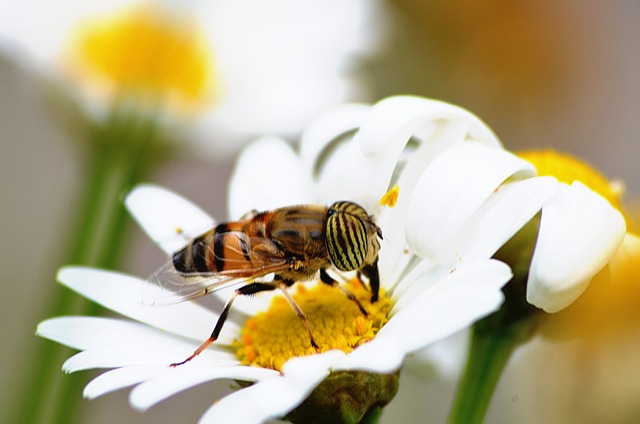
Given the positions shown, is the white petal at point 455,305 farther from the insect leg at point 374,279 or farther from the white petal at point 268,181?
the white petal at point 268,181

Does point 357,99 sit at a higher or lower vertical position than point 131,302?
higher

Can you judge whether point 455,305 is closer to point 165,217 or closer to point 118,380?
point 118,380

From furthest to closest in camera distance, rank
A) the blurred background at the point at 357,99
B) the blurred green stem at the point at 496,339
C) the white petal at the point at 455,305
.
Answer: the blurred background at the point at 357,99, the blurred green stem at the point at 496,339, the white petal at the point at 455,305

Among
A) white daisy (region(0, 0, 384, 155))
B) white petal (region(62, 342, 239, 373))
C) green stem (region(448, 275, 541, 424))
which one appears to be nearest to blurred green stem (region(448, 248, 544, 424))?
green stem (region(448, 275, 541, 424))

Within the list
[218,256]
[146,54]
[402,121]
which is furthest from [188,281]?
[146,54]

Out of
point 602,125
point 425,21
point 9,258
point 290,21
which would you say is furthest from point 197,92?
point 602,125

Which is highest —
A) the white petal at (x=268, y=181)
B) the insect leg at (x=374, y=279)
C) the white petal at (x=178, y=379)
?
the white petal at (x=268, y=181)

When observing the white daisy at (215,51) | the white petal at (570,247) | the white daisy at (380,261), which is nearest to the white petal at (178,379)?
the white daisy at (380,261)
